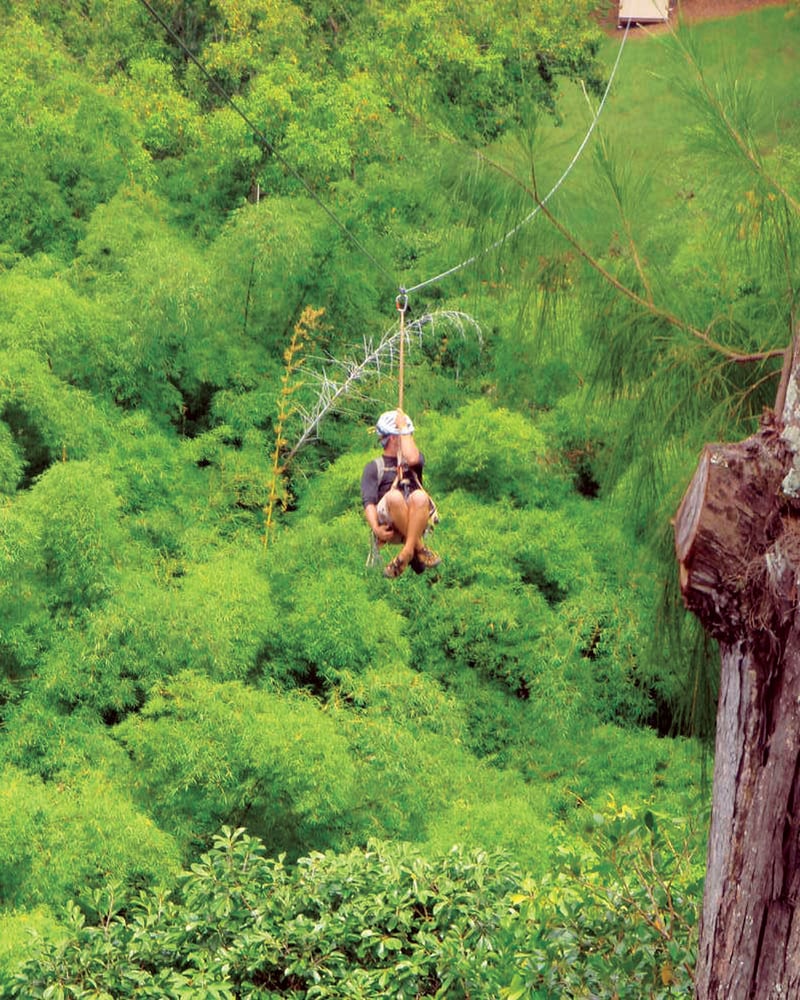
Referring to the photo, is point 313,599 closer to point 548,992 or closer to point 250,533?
point 250,533

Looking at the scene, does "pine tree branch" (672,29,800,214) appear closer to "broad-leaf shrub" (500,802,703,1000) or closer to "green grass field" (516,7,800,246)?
"green grass field" (516,7,800,246)

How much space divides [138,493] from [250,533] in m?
0.77

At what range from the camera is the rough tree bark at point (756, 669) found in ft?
7.00

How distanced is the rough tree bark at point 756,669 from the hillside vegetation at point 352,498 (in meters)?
0.61

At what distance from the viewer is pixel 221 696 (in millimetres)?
5918

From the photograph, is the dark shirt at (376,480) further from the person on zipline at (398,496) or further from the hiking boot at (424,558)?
the hiking boot at (424,558)

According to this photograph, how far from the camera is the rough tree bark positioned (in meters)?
2.13

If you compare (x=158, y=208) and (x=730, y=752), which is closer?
(x=730, y=752)

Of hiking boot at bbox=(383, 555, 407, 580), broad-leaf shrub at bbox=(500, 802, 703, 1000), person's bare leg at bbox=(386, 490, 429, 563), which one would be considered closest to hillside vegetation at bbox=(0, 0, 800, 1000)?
broad-leaf shrub at bbox=(500, 802, 703, 1000)

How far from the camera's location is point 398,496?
12.4 ft

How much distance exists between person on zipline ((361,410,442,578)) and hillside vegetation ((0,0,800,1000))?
0.53 m

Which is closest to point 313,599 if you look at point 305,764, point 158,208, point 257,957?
point 305,764

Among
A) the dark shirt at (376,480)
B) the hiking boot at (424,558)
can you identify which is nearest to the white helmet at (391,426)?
the dark shirt at (376,480)

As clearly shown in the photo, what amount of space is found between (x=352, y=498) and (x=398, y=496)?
4.15 metres
